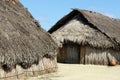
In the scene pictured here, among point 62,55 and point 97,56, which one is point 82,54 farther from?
point 62,55

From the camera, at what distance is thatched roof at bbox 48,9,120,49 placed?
25.6 meters

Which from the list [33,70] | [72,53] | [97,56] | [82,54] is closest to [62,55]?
[72,53]

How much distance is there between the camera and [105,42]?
25.5 metres

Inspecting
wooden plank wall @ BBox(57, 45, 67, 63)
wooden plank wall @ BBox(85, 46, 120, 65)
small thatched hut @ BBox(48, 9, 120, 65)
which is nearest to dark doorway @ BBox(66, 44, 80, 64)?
small thatched hut @ BBox(48, 9, 120, 65)

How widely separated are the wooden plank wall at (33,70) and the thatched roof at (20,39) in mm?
264

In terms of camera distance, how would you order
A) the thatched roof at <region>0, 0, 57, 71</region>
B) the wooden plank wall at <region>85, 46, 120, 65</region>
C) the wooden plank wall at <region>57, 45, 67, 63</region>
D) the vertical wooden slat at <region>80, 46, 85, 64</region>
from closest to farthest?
the thatched roof at <region>0, 0, 57, 71</region> → the wooden plank wall at <region>85, 46, 120, 65</region> → the vertical wooden slat at <region>80, 46, 85, 64</region> → the wooden plank wall at <region>57, 45, 67, 63</region>

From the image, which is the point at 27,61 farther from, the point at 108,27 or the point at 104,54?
the point at 108,27

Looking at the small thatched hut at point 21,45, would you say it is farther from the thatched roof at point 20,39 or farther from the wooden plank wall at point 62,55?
the wooden plank wall at point 62,55

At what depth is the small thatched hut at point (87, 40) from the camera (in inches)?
1006

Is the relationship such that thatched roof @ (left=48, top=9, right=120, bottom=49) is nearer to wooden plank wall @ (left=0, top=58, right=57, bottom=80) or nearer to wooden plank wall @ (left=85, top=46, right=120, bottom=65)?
wooden plank wall @ (left=85, top=46, right=120, bottom=65)

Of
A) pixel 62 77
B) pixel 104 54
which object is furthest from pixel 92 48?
pixel 62 77

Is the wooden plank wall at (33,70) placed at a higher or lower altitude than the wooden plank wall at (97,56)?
lower

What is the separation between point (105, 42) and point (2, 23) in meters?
10.5

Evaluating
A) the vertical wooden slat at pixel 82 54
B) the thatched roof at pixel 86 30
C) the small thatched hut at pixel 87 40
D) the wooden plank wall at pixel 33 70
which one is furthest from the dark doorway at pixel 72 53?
the wooden plank wall at pixel 33 70
